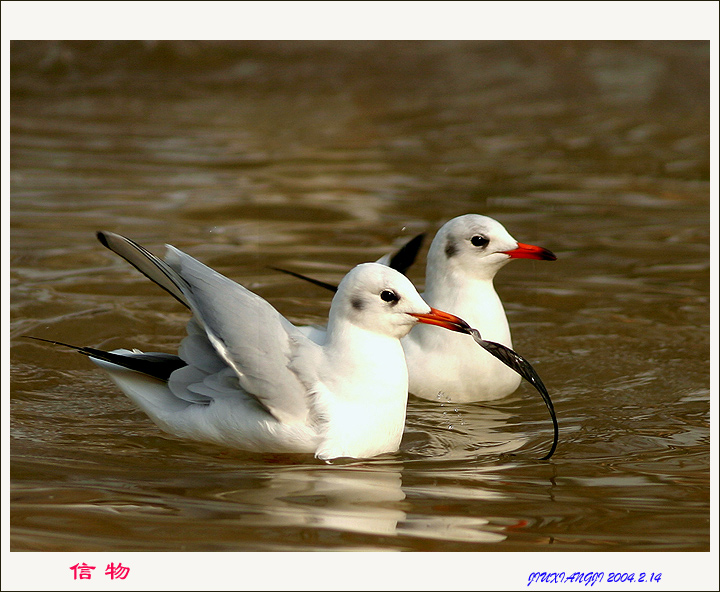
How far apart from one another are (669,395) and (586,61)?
34.6ft

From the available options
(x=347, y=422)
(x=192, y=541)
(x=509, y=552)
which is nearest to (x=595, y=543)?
(x=509, y=552)

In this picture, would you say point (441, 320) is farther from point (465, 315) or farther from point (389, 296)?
point (465, 315)

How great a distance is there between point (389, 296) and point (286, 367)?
2.03 feet

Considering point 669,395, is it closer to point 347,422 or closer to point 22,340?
point 347,422

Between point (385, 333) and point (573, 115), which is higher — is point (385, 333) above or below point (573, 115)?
below

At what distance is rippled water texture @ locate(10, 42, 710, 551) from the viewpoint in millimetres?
4684

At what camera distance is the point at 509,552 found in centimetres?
430

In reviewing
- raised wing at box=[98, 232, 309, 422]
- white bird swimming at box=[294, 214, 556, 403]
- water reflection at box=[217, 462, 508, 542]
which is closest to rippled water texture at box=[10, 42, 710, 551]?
water reflection at box=[217, 462, 508, 542]

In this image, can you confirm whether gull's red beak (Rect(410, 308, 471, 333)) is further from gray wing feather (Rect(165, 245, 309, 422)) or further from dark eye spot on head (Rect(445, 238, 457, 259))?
dark eye spot on head (Rect(445, 238, 457, 259))

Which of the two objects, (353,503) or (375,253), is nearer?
(353,503)

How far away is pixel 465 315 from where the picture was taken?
21.4 ft

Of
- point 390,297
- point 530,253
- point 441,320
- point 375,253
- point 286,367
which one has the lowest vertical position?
point 286,367

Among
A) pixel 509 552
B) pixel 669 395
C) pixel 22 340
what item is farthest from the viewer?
pixel 22 340

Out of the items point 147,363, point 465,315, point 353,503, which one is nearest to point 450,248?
point 465,315
